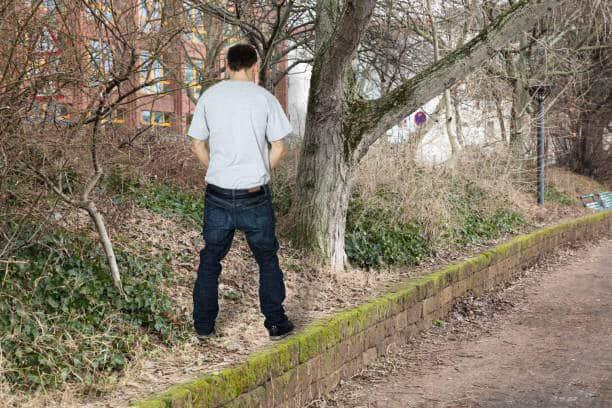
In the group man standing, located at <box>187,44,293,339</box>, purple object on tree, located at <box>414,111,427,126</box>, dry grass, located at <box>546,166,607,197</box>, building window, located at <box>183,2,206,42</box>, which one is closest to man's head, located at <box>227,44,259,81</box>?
man standing, located at <box>187,44,293,339</box>

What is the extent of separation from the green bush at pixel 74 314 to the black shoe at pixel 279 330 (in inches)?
26.7

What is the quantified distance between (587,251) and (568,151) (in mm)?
11897

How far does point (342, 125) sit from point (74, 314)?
4038mm

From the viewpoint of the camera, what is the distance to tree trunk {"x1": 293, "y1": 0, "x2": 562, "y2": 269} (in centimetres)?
836

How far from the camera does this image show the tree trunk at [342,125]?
836 centimetres

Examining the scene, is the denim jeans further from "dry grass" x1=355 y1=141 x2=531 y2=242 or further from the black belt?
"dry grass" x1=355 y1=141 x2=531 y2=242

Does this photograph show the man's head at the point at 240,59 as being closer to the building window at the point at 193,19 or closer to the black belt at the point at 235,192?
the building window at the point at 193,19

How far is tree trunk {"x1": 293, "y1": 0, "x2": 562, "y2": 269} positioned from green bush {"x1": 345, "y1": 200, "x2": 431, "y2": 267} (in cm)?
65

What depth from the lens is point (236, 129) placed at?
535cm

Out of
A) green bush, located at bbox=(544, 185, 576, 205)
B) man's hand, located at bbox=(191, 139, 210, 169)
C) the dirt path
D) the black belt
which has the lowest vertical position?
the dirt path

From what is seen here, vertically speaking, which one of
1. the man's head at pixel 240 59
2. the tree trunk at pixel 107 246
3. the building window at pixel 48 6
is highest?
the building window at pixel 48 6

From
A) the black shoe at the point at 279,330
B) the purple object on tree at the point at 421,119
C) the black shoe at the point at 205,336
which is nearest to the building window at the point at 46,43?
the black shoe at the point at 205,336

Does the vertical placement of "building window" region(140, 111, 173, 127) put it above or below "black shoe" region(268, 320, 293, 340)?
above

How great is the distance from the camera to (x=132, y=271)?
6.44m
